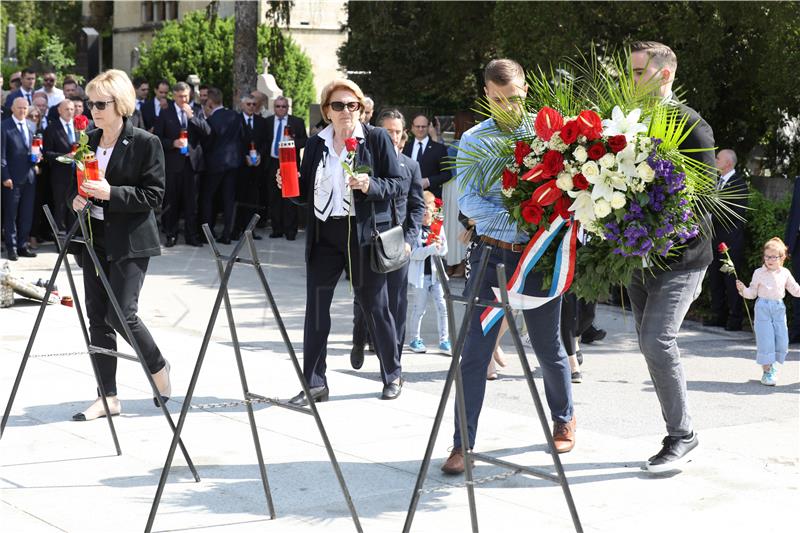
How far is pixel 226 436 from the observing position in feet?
22.0

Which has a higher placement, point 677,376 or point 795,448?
point 677,376

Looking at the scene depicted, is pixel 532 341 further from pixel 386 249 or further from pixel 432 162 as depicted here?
pixel 432 162

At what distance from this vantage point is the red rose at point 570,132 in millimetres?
5059

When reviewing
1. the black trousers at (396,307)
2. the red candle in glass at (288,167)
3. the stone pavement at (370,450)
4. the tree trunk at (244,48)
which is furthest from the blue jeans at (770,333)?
the tree trunk at (244,48)

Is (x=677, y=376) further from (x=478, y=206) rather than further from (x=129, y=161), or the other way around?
(x=129, y=161)

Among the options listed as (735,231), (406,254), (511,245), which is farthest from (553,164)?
(735,231)

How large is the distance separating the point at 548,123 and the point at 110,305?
283 centimetres

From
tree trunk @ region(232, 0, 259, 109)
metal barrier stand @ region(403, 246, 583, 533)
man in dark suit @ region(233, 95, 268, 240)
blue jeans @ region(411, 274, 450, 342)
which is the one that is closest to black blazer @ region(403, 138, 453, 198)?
blue jeans @ region(411, 274, 450, 342)

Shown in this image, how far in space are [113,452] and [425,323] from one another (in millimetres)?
5427

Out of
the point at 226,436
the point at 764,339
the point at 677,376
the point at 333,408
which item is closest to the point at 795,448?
the point at 677,376

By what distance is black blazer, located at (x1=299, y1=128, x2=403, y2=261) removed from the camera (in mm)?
7320

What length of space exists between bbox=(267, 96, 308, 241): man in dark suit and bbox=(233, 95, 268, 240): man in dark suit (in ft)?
0.41

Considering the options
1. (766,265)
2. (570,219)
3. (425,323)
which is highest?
(570,219)

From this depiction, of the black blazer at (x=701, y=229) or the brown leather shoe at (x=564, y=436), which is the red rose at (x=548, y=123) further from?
the brown leather shoe at (x=564, y=436)
